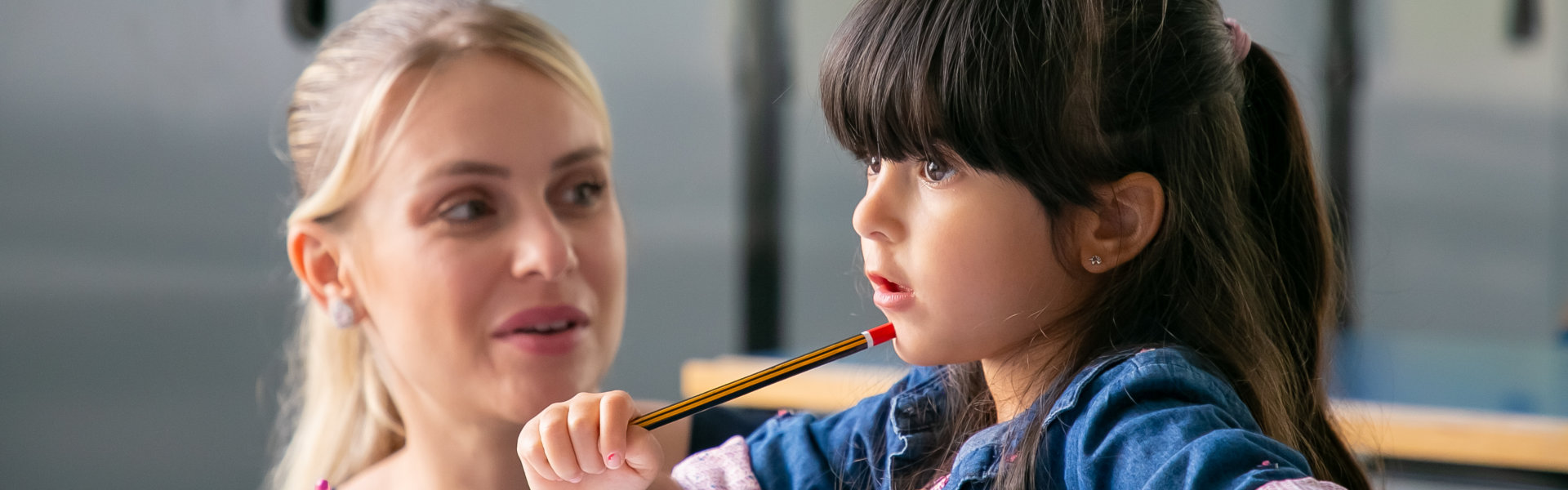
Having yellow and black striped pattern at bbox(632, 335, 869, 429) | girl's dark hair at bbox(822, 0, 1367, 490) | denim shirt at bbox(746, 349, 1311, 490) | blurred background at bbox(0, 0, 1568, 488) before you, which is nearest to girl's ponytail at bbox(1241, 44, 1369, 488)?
girl's dark hair at bbox(822, 0, 1367, 490)

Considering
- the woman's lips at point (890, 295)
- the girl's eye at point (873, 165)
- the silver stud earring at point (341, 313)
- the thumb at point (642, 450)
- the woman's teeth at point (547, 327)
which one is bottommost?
the thumb at point (642, 450)

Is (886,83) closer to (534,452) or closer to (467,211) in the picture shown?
(534,452)

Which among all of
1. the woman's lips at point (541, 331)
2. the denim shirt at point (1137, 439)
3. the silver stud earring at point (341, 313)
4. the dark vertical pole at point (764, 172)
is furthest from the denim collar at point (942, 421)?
the dark vertical pole at point (764, 172)

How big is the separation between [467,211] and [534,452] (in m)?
0.32

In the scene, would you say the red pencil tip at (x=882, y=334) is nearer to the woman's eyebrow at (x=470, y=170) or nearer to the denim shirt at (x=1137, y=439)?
the denim shirt at (x=1137, y=439)

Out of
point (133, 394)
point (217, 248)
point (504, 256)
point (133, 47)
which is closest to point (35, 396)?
point (133, 394)

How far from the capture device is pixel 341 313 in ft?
3.41

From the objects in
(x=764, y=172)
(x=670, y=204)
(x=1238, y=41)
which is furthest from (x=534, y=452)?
(x=764, y=172)

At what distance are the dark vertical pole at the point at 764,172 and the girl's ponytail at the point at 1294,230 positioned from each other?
2573mm

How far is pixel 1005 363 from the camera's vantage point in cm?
69

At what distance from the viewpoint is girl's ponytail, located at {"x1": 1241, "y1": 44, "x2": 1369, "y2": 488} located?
70cm

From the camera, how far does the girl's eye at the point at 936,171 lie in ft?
2.05

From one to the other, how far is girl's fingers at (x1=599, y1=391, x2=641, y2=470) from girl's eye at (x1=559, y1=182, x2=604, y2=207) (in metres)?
0.32

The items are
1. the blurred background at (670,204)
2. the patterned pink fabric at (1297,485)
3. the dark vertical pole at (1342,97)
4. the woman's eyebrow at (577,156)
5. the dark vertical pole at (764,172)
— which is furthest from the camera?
the dark vertical pole at (764,172)
